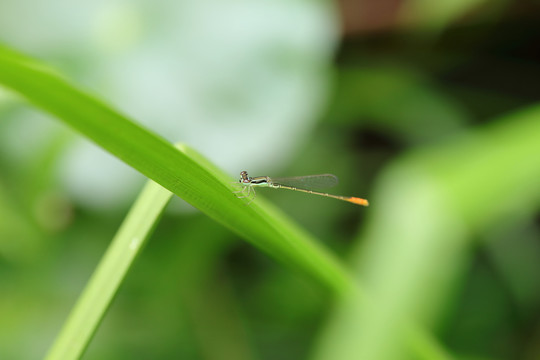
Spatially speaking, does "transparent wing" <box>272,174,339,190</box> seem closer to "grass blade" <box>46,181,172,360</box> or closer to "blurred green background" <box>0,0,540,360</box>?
"blurred green background" <box>0,0,540,360</box>

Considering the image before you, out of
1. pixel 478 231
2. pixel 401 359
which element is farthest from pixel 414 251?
pixel 478 231

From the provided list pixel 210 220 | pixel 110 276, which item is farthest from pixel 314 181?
pixel 110 276

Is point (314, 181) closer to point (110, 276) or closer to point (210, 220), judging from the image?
point (210, 220)

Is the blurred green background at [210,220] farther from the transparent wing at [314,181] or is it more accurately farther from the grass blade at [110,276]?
the grass blade at [110,276]

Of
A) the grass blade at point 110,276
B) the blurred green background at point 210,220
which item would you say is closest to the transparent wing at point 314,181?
the blurred green background at point 210,220

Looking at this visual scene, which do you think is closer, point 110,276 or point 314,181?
point 110,276

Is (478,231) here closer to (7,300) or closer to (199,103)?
(199,103)

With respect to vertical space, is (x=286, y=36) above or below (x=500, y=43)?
below

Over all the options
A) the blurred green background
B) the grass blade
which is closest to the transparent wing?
the blurred green background
